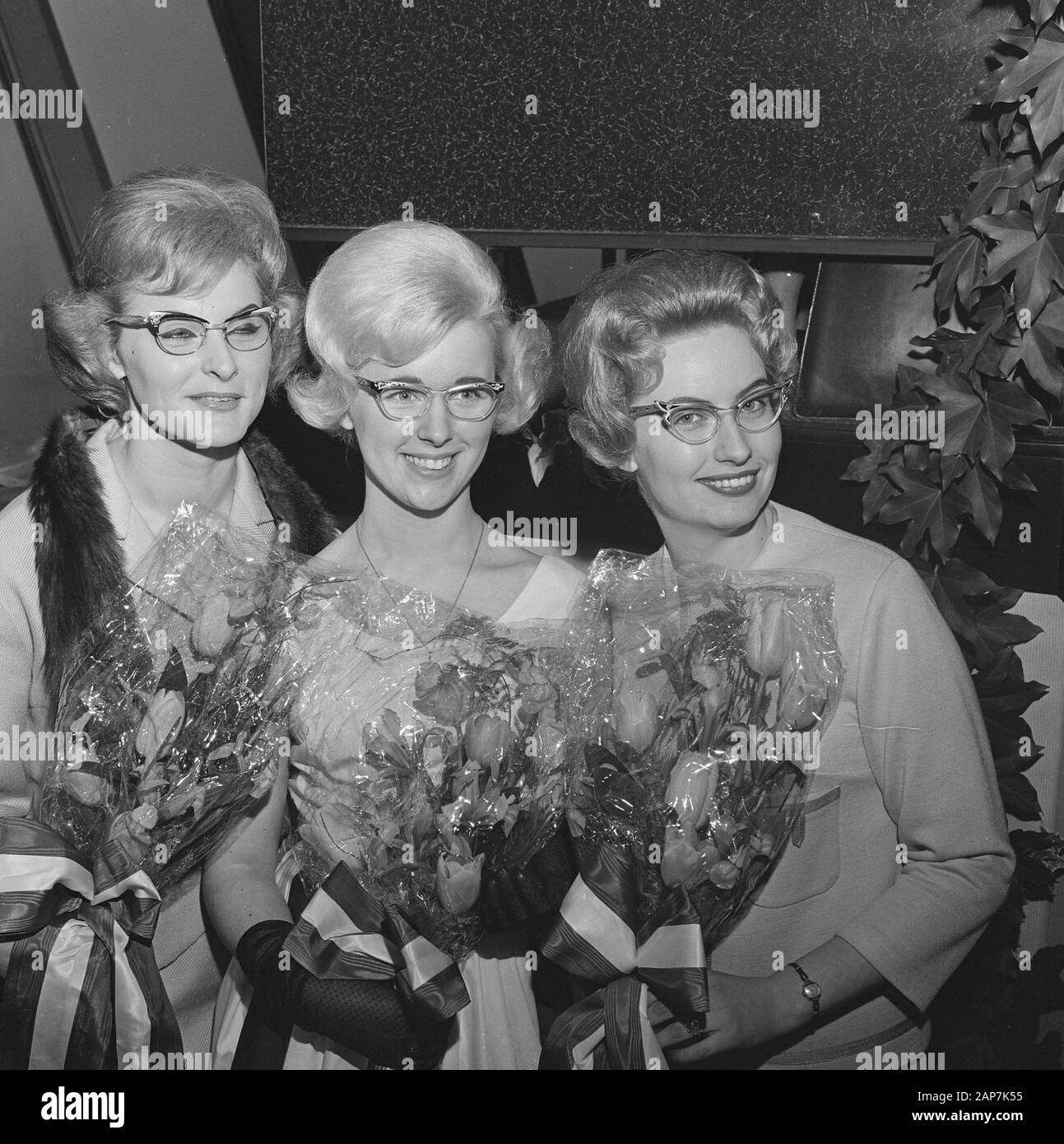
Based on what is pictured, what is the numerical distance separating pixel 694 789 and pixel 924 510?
0.89 meters

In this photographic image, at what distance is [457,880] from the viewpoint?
167 cm

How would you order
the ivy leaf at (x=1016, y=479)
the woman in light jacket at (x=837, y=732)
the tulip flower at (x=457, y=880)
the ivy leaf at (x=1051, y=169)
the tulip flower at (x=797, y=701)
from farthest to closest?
1. the ivy leaf at (x=1016, y=479)
2. the ivy leaf at (x=1051, y=169)
3. the woman in light jacket at (x=837, y=732)
4. the tulip flower at (x=797, y=701)
5. the tulip flower at (x=457, y=880)

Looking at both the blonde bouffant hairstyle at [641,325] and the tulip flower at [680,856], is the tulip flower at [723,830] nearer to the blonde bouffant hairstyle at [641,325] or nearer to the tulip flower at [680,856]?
the tulip flower at [680,856]

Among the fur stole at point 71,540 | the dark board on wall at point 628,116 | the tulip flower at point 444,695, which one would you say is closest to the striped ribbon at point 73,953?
the fur stole at point 71,540

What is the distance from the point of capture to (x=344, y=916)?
180 centimetres

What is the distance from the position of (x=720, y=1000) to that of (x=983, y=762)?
0.62m

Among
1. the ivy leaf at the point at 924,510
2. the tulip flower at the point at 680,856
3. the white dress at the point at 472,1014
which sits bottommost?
the white dress at the point at 472,1014

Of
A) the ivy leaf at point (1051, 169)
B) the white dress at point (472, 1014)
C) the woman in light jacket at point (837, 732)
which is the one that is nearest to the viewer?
the white dress at point (472, 1014)

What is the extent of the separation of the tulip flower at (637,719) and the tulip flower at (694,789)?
0.06 meters

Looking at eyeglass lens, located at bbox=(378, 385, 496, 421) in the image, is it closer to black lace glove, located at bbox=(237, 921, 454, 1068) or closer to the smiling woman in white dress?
the smiling woman in white dress

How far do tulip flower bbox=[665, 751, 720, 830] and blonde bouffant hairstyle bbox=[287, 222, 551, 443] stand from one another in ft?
2.47

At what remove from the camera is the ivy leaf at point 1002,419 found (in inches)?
87.0

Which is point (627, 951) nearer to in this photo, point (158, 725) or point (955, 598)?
point (158, 725)
